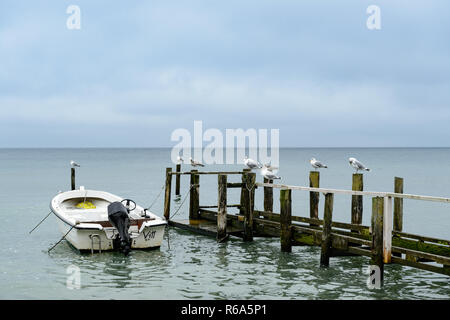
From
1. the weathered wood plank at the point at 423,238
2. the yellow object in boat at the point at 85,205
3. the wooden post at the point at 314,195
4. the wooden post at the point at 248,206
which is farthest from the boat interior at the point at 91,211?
the weathered wood plank at the point at 423,238

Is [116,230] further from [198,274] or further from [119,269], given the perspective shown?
[198,274]

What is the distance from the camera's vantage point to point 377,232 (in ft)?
39.4

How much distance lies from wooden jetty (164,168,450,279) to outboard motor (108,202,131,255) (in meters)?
3.43

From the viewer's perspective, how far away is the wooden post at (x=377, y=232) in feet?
38.8

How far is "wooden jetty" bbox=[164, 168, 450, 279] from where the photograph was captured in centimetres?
1184

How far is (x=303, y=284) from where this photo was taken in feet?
41.8

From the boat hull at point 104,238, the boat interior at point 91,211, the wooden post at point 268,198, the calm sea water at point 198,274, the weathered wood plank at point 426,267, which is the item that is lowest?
the calm sea water at point 198,274

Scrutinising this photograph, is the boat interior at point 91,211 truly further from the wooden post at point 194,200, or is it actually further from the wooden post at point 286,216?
the wooden post at point 286,216

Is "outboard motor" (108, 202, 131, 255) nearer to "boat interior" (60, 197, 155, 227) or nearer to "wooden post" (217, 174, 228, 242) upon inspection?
"boat interior" (60, 197, 155, 227)

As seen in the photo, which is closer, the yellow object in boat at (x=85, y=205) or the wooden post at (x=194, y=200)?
the yellow object in boat at (x=85, y=205)

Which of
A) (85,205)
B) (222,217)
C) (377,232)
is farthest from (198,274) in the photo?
(85,205)

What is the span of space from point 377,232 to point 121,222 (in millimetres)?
7034

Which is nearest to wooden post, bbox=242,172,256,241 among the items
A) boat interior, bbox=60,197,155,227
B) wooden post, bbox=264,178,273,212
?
wooden post, bbox=264,178,273,212
